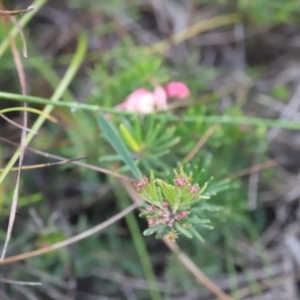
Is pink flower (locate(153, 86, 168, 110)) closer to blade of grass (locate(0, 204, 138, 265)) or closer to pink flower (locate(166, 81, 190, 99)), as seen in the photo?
pink flower (locate(166, 81, 190, 99))

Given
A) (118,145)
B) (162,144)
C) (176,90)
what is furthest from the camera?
(176,90)

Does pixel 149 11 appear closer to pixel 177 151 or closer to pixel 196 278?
pixel 177 151

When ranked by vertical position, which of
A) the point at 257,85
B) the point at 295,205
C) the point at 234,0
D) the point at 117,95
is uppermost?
the point at 234,0

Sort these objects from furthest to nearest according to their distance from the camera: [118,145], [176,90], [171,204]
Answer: [176,90] → [118,145] → [171,204]

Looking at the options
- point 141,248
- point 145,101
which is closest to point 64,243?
point 141,248

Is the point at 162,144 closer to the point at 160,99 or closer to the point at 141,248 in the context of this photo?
the point at 160,99

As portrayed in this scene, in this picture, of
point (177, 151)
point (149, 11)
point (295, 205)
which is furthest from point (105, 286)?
point (149, 11)

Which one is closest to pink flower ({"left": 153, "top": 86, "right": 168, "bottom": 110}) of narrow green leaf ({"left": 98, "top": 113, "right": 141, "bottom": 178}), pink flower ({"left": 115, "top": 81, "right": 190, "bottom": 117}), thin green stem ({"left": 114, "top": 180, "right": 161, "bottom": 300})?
pink flower ({"left": 115, "top": 81, "right": 190, "bottom": 117})
